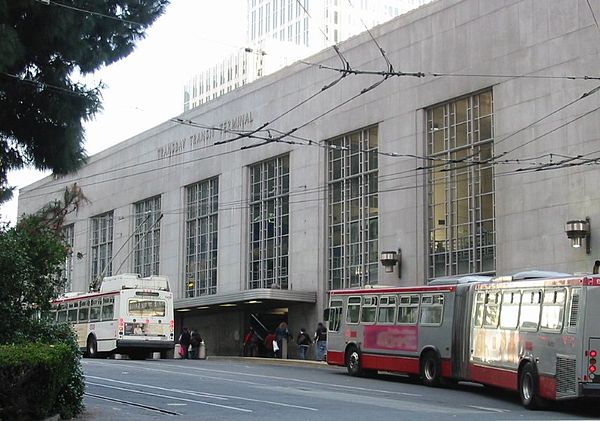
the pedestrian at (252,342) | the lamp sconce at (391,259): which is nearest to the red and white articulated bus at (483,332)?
the lamp sconce at (391,259)

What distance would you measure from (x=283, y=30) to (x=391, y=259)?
46340mm

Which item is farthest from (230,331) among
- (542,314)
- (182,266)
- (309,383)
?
(542,314)

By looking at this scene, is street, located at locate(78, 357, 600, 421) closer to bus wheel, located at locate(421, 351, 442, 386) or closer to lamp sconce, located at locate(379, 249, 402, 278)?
bus wheel, located at locate(421, 351, 442, 386)

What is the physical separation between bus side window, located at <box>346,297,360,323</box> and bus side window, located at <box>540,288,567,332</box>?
33.2 feet

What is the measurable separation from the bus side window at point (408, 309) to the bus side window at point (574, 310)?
817 cm

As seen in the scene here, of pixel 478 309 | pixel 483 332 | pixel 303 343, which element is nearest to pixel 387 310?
pixel 478 309

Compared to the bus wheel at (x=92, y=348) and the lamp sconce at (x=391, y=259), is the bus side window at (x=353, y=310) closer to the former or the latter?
the lamp sconce at (x=391, y=259)

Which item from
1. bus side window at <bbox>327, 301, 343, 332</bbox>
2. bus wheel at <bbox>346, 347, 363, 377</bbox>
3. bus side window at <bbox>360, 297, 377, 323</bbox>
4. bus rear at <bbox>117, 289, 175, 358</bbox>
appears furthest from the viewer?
bus rear at <bbox>117, 289, 175, 358</bbox>

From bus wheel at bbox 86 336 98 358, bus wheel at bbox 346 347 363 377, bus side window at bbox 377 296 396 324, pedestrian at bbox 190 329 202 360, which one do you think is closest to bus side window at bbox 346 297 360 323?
bus wheel at bbox 346 347 363 377

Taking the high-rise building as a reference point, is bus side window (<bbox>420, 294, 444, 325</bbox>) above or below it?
below

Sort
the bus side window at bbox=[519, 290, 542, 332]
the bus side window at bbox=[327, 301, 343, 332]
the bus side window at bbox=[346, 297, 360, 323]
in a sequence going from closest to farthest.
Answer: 1. the bus side window at bbox=[519, 290, 542, 332]
2. the bus side window at bbox=[346, 297, 360, 323]
3. the bus side window at bbox=[327, 301, 343, 332]

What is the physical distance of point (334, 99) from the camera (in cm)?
4206

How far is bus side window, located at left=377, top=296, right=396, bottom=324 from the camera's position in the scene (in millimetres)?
28500

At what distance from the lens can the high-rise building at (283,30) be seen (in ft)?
239
